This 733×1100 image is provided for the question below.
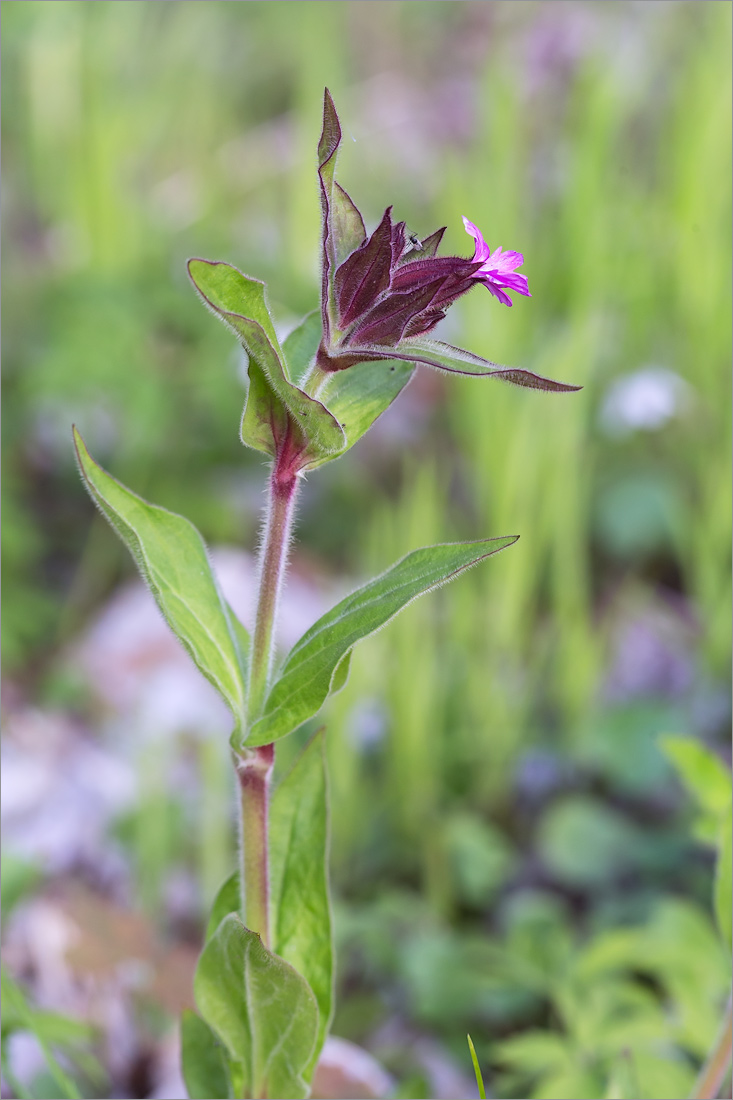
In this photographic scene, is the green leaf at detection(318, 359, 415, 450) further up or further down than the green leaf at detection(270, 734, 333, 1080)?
further up

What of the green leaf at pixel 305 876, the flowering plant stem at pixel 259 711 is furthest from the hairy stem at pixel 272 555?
the green leaf at pixel 305 876

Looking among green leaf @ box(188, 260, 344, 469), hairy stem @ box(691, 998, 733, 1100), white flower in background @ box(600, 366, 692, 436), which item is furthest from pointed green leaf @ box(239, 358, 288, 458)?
white flower in background @ box(600, 366, 692, 436)

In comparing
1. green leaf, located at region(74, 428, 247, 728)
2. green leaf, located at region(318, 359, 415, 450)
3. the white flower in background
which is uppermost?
the white flower in background

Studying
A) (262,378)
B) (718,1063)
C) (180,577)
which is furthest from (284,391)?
(718,1063)

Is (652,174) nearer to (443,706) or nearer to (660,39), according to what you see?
(660,39)

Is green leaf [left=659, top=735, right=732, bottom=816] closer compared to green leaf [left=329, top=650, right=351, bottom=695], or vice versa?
green leaf [left=329, top=650, right=351, bottom=695]

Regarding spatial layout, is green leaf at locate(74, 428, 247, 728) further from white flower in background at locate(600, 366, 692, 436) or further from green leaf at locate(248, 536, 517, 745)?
white flower in background at locate(600, 366, 692, 436)

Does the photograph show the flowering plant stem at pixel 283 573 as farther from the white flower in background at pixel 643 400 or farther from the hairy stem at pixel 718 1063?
the white flower in background at pixel 643 400
